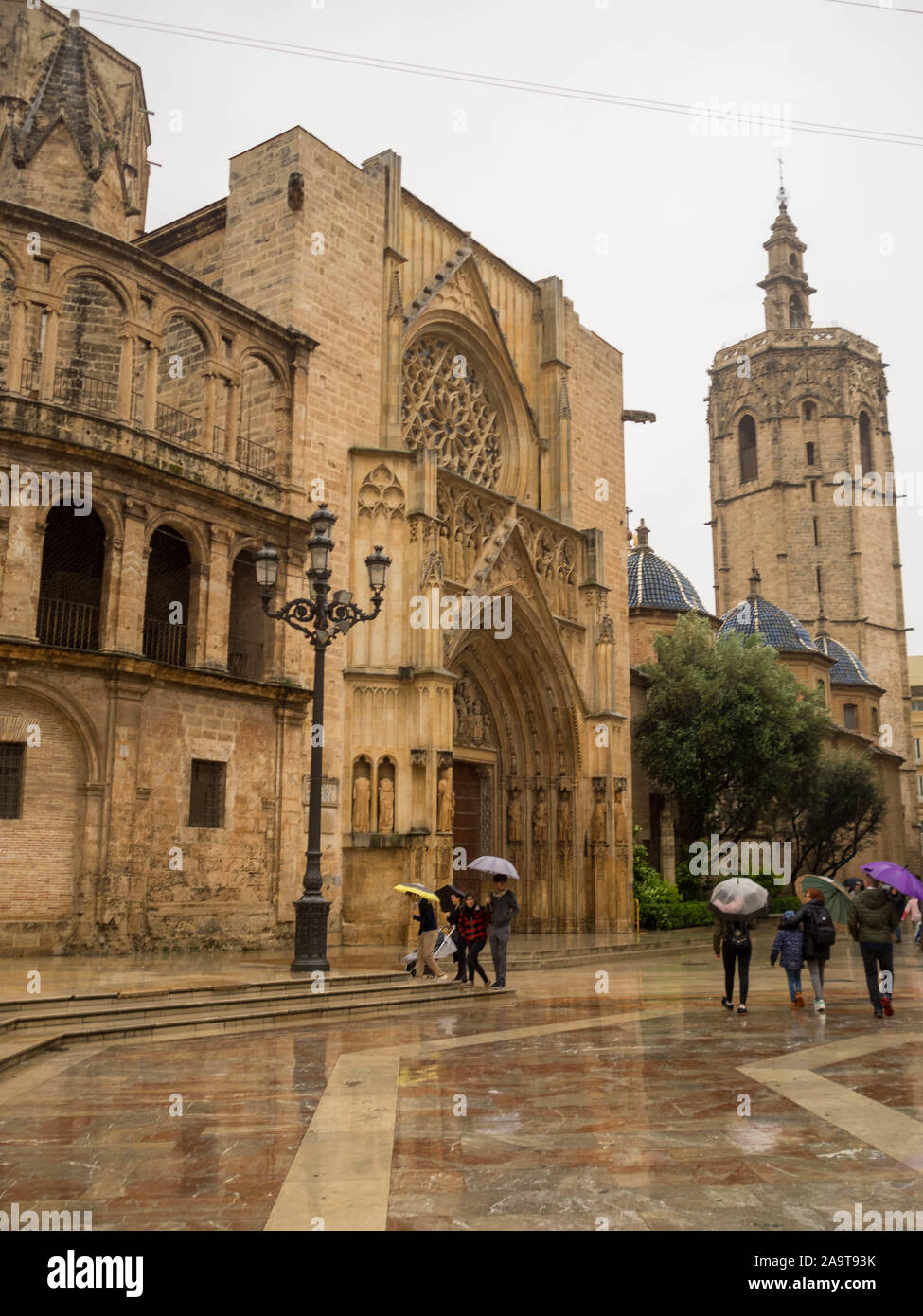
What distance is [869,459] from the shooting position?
232 ft

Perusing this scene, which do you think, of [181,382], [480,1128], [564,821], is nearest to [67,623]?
[181,382]

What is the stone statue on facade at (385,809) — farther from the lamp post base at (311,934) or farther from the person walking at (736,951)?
the person walking at (736,951)

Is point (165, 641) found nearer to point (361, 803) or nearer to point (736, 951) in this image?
point (361, 803)

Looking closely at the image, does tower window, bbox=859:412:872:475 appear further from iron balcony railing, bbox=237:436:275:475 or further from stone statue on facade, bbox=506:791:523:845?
iron balcony railing, bbox=237:436:275:475

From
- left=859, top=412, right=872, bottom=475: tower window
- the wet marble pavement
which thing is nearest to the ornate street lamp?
the wet marble pavement

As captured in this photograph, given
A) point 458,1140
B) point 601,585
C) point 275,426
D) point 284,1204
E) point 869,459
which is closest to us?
point 284,1204

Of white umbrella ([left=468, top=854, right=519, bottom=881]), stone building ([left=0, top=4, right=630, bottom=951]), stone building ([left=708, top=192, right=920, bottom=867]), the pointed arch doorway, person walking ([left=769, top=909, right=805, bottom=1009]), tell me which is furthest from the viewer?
stone building ([left=708, top=192, right=920, bottom=867])

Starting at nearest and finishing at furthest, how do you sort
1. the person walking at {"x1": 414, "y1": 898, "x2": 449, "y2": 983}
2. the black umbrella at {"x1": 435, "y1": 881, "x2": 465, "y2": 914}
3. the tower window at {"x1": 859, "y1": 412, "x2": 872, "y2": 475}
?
the person walking at {"x1": 414, "y1": 898, "x2": 449, "y2": 983}
the black umbrella at {"x1": 435, "y1": 881, "x2": 465, "y2": 914}
the tower window at {"x1": 859, "y1": 412, "x2": 872, "y2": 475}

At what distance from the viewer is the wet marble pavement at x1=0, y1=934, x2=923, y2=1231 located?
5086mm

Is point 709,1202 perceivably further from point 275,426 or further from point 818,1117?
point 275,426

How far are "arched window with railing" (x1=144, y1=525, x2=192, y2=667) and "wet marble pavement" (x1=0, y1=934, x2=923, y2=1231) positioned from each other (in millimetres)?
11215

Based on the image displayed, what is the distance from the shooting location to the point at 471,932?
15555 millimetres
